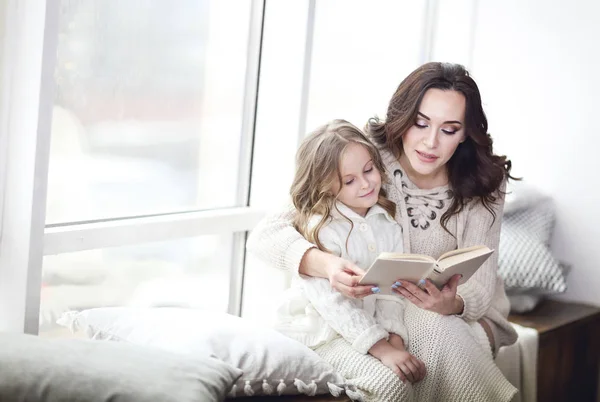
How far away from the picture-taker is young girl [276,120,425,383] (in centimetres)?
202

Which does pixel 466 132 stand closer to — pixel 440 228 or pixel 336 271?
pixel 440 228

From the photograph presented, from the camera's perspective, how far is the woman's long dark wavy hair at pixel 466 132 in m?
2.16

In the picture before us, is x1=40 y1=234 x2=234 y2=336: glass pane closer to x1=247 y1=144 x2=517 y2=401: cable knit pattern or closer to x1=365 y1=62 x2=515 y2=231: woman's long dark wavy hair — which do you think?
x1=247 y1=144 x2=517 y2=401: cable knit pattern

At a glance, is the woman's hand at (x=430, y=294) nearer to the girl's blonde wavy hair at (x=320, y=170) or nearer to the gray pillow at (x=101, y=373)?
the girl's blonde wavy hair at (x=320, y=170)

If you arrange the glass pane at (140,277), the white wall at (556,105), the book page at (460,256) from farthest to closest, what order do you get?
the white wall at (556,105) < the glass pane at (140,277) < the book page at (460,256)

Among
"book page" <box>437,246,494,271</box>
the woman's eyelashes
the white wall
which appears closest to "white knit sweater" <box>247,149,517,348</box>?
the woman's eyelashes

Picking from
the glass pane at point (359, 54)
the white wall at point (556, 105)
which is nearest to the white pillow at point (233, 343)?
the glass pane at point (359, 54)

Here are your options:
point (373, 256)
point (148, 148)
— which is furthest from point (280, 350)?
point (148, 148)

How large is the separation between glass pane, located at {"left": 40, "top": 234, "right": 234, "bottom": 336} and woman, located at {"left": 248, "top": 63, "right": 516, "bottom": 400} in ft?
1.09

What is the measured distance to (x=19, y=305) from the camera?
1853 millimetres

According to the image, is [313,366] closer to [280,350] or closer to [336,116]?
[280,350]

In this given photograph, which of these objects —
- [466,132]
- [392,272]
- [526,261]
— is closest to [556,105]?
[526,261]

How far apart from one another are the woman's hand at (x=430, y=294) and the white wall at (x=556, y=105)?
1231mm

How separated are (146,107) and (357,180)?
0.59 meters
